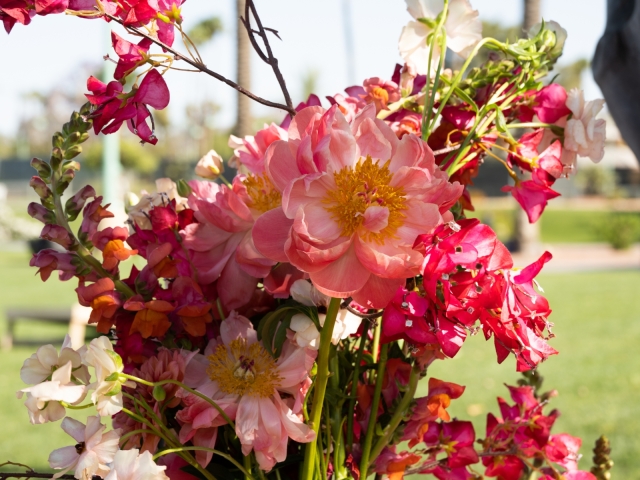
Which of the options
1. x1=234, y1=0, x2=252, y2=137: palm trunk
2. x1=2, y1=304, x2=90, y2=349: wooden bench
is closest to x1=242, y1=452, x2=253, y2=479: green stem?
x1=2, y1=304, x2=90, y2=349: wooden bench

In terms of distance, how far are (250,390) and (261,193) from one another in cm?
22

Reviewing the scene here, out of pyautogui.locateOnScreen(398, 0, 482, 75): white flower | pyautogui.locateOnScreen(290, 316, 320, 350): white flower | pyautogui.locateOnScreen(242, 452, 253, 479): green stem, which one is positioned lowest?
pyautogui.locateOnScreen(242, 452, 253, 479): green stem

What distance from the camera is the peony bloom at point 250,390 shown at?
0.74 metres

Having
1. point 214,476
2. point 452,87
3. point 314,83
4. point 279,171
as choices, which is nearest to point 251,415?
point 214,476

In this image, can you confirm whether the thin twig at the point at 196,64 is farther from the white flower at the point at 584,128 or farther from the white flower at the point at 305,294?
the white flower at the point at 584,128

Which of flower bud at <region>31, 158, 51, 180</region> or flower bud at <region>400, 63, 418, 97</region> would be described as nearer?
flower bud at <region>31, 158, 51, 180</region>

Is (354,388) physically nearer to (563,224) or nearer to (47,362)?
(47,362)

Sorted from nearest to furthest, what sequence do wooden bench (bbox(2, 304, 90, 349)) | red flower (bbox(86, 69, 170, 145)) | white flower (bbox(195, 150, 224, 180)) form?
A: red flower (bbox(86, 69, 170, 145)) → white flower (bbox(195, 150, 224, 180)) → wooden bench (bbox(2, 304, 90, 349))

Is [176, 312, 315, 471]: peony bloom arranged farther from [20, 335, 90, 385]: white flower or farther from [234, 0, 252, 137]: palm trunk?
[234, 0, 252, 137]: palm trunk

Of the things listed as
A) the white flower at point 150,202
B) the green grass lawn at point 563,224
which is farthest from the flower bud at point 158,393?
the green grass lawn at point 563,224

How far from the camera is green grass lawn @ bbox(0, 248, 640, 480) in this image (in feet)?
13.9

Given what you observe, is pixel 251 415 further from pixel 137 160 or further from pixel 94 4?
pixel 137 160

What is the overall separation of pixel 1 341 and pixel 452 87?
7.63 m

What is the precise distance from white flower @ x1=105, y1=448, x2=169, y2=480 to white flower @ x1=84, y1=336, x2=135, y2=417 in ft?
0.14
